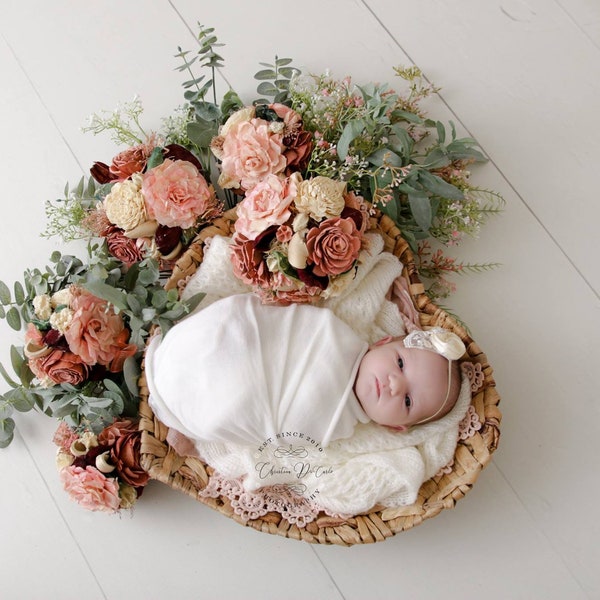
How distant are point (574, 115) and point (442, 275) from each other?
0.53 m

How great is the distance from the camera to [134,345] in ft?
4.23

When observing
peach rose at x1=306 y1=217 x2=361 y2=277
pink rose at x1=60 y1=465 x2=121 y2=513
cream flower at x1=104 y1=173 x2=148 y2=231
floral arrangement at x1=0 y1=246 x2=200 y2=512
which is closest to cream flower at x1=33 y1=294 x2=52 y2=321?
floral arrangement at x1=0 y1=246 x2=200 y2=512

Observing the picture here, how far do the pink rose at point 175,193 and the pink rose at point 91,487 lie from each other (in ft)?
1.84

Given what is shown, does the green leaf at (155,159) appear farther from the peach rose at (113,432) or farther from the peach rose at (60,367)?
the peach rose at (113,432)

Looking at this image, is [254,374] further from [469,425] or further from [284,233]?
[469,425]

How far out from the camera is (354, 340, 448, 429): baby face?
1.21 meters

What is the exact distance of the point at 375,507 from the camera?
1.29 m

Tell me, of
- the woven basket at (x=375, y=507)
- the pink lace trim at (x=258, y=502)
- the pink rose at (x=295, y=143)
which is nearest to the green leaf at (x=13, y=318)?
the woven basket at (x=375, y=507)

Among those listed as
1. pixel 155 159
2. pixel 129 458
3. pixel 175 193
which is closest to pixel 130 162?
pixel 155 159

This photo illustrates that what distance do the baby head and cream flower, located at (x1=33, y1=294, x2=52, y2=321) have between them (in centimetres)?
69

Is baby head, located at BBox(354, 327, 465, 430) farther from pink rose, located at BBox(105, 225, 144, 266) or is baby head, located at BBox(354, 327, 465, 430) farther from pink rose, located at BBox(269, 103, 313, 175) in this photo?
pink rose, located at BBox(105, 225, 144, 266)

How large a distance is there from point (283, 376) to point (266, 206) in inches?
13.8

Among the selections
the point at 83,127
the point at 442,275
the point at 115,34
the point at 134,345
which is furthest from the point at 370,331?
the point at 115,34

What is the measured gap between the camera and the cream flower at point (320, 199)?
1.15m
